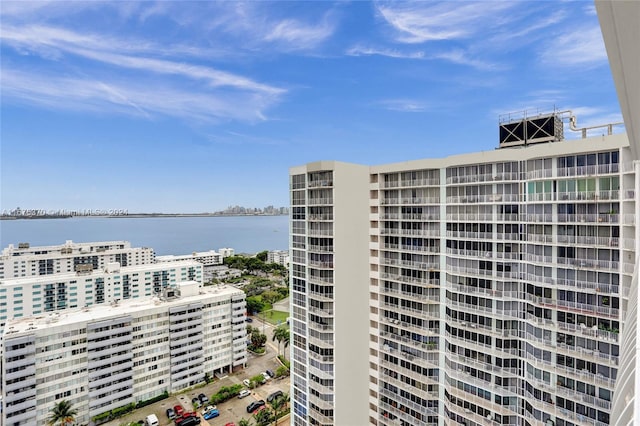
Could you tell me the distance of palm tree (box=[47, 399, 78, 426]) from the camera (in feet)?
120

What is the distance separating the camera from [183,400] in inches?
1789

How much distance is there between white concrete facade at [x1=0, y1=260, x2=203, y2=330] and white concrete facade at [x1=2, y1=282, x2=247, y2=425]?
24.4 metres

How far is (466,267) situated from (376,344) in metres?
11.1

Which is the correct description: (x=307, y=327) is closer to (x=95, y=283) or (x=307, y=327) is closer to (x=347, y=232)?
(x=347, y=232)

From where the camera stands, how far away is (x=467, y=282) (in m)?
23.9

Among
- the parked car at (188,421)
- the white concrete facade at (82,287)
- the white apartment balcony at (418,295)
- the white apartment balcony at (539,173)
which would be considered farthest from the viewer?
the white concrete facade at (82,287)

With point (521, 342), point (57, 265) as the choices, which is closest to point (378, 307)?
point (521, 342)

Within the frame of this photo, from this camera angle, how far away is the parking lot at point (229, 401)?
41156 mm

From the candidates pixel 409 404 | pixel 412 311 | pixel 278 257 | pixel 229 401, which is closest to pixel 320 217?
pixel 412 311

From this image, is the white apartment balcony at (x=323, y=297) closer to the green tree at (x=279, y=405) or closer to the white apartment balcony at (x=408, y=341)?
the white apartment balcony at (x=408, y=341)

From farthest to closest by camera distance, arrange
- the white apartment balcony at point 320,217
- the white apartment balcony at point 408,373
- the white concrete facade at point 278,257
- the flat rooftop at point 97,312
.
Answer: the white concrete facade at point 278,257 → the flat rooftop at point 97,312 → the white apartment balcony at point 320,217 → the white apartment balcony at point 408,373

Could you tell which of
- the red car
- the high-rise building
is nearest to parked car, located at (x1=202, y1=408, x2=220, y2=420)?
the red car

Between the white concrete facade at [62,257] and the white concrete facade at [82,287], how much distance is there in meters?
8.52

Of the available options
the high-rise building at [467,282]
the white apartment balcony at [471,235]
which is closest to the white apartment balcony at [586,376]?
the high-rise building at [467,282]
